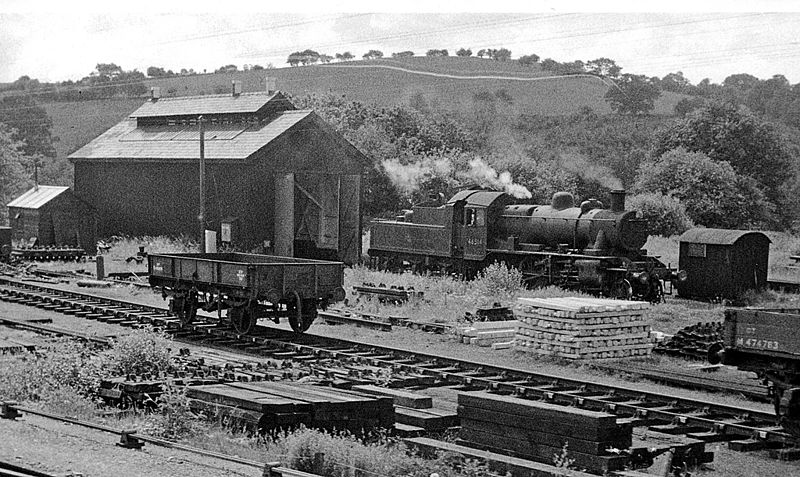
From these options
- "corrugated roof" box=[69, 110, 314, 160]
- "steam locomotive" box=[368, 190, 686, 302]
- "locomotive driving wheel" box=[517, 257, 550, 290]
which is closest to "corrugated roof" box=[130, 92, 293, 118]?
"corrugated roof" box=[69, 110, 314, 160]

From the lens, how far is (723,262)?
2592 centimetres

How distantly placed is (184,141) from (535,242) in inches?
664

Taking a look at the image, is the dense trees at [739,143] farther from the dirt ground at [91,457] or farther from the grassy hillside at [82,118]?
the dirt ground at [91,457]

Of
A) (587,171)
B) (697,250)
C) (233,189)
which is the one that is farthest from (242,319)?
(587,171)

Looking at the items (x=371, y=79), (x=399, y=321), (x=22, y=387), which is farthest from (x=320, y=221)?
(x=371, y=79)

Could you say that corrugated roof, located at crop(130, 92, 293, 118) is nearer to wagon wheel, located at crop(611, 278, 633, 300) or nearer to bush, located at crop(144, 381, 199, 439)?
wagon wheel, located at crop(611, 278, 633, 300)

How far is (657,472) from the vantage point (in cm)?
991

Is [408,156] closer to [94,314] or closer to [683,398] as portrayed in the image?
[94,314]

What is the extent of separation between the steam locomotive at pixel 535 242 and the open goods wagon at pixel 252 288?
9460mm

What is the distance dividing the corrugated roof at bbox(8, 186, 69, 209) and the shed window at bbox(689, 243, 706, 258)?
24.2m

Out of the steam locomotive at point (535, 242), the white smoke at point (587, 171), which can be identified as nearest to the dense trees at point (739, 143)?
the white smoke at point (587, 171)

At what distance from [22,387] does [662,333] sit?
40.3 feet

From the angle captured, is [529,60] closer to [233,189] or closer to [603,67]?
[603,67]

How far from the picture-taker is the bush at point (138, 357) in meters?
13.9
